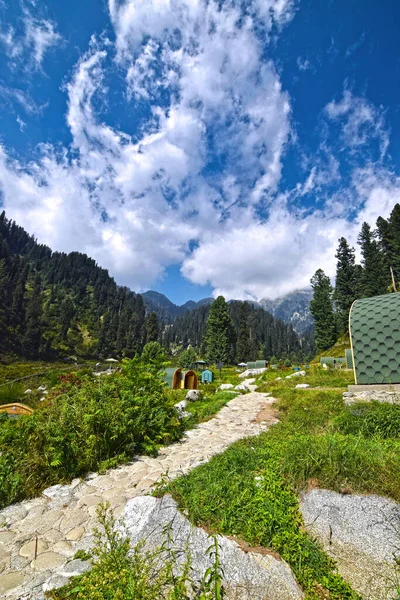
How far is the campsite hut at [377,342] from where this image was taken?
743 cm

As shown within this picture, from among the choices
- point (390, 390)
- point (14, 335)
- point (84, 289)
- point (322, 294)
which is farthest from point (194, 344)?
point (390, 390)

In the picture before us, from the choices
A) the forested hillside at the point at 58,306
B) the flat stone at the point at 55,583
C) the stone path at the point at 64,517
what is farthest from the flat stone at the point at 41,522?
the forested hillside at the point at 58,306

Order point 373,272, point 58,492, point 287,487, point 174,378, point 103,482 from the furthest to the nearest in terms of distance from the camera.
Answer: point 373,272 → point 174,378 → point 103,482 → point 58,492 → point 287,487

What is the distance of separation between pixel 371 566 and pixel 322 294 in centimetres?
5663

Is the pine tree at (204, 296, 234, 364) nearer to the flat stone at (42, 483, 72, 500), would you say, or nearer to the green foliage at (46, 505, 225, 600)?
the flat stone at (42, 483, 72, 500)

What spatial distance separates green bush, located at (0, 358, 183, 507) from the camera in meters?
4.72

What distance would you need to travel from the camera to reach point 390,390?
7.19m

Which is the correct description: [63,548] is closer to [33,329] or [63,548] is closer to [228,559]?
[228,559]

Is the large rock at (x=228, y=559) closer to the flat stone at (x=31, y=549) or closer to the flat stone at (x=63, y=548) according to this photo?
the flat stone at (x=63, y=548)

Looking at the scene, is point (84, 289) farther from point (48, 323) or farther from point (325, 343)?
point (325, 343)

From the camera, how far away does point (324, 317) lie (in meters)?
52.5

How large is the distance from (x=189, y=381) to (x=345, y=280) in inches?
1697

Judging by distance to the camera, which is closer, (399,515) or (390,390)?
(399,515)

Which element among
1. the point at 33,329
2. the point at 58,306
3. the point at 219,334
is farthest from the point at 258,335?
→ the point at 33,329
